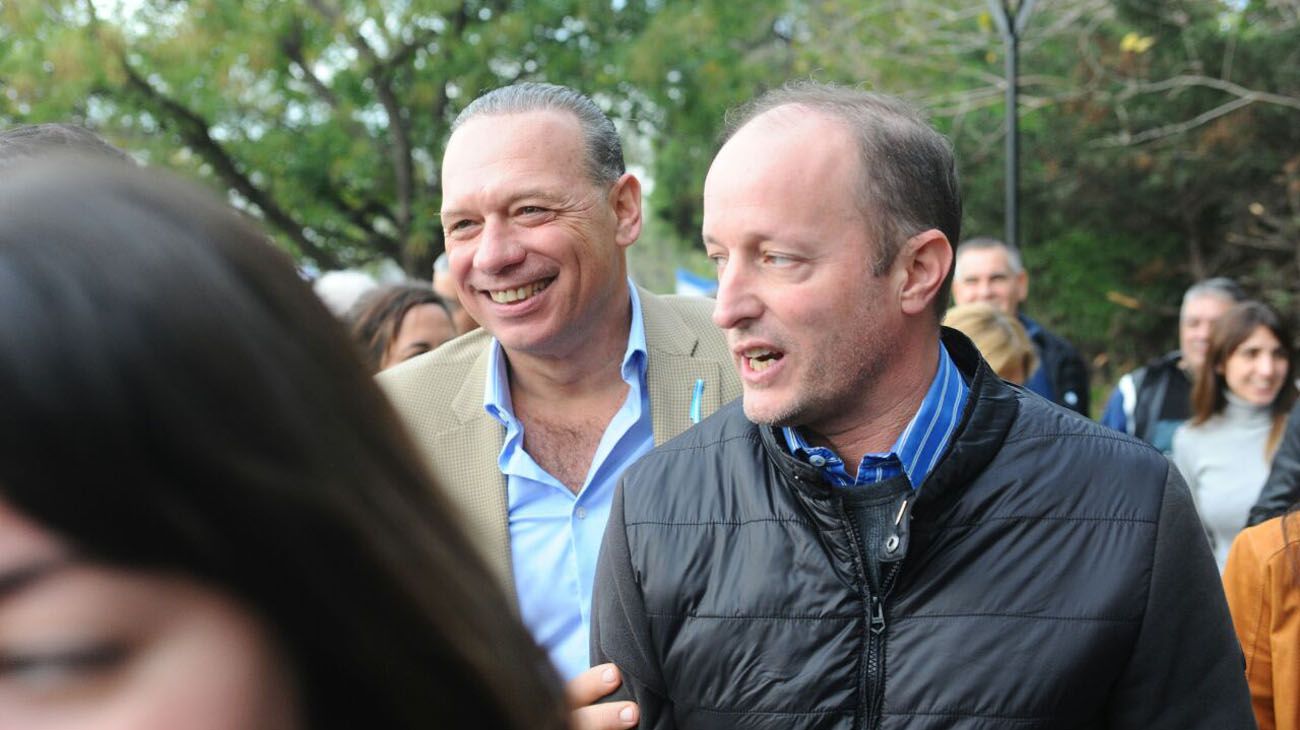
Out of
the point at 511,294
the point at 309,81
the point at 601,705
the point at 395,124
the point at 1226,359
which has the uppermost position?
the point at 309,81

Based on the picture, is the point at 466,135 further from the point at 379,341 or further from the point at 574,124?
the point at 379,341

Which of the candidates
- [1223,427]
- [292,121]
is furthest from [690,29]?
[1223,427]

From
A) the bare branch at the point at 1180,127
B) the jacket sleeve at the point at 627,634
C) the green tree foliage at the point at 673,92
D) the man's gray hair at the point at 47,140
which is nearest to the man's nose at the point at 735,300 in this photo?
the jacket sleeve at the point at 627,634

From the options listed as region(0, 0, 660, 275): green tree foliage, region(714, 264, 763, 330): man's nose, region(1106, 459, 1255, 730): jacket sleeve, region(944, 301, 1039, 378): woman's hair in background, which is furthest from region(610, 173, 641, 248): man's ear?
region(0, 0, 660, 275): green tree foliage

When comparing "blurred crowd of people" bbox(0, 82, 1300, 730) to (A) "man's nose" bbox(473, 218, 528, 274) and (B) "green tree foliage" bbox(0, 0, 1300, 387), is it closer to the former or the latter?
(A) "man's nose" bbox(473, 218, 528, 274)

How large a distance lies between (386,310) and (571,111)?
1881 mm

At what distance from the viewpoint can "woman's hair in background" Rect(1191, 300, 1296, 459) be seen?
634cm

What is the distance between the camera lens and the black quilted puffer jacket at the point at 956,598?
2.05 meters

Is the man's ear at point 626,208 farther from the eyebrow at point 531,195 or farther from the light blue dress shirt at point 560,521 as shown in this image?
the light blue dress shirt at point 560,521

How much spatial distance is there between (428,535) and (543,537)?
2.23 meters

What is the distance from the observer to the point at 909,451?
2.23 metres

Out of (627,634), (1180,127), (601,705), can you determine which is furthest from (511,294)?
(1180,127)

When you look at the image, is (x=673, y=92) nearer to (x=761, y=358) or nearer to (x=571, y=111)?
(x=571, y=111)

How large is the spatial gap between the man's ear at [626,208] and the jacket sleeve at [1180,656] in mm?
1744
